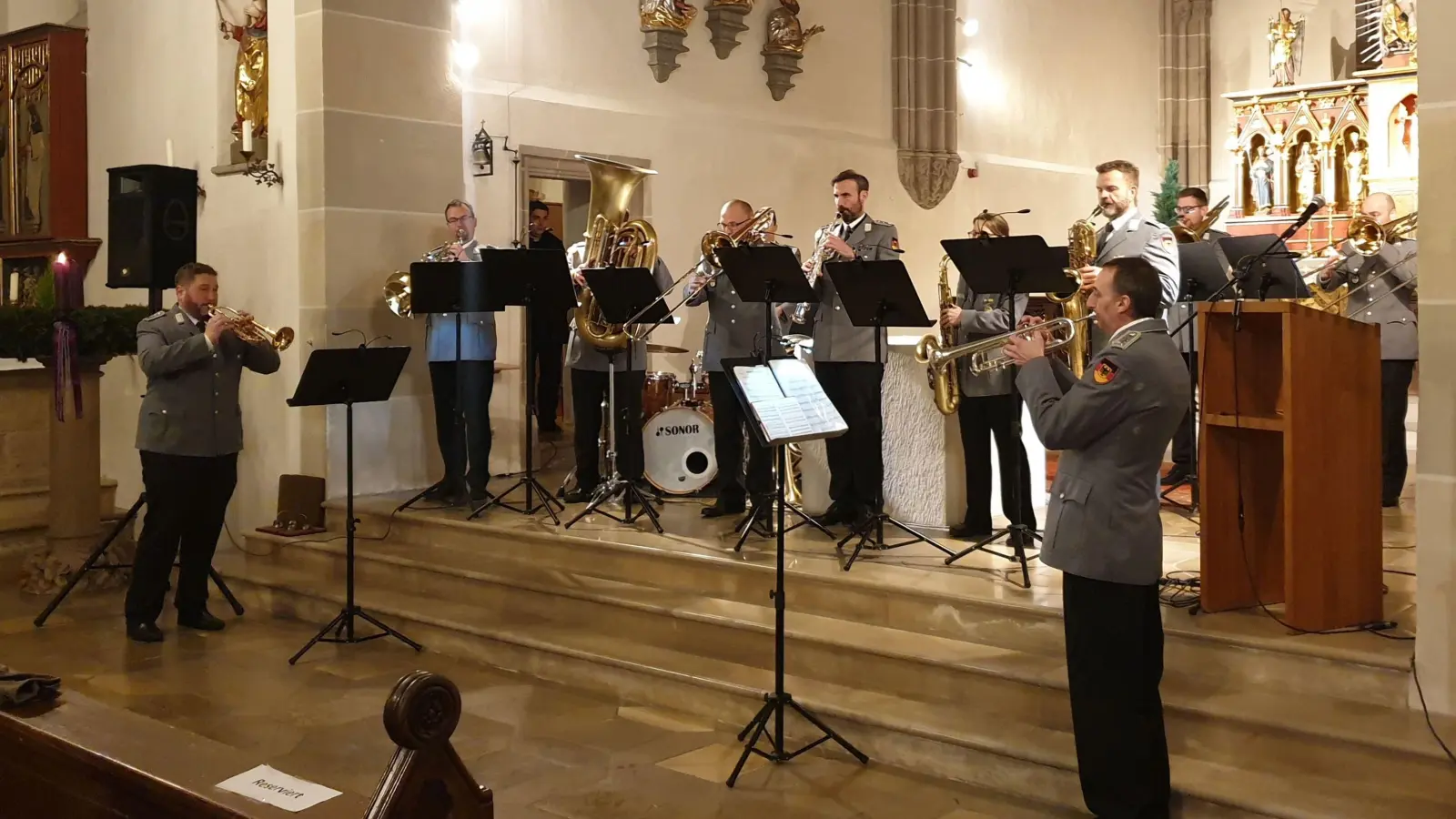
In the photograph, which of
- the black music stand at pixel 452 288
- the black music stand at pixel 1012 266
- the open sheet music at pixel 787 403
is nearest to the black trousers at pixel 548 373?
the black music stand at pixel 452 288

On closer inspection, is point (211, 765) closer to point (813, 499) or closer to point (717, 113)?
point (813, 499)

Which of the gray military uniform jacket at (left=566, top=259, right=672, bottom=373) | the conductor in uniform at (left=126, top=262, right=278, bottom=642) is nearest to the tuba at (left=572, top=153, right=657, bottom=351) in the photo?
the gray military uniform jacket at (left=566, top=259, right=672, bottom=373)

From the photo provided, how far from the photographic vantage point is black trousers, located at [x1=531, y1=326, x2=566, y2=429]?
9359mm

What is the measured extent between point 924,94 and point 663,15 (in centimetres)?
299

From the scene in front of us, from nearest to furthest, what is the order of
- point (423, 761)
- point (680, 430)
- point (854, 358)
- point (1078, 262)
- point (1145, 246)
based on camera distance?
point (423, 761)
point (1078, 262)
point (1145, 246)
point (854, 358)
point (680, 430)

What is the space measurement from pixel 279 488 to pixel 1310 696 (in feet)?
19.5

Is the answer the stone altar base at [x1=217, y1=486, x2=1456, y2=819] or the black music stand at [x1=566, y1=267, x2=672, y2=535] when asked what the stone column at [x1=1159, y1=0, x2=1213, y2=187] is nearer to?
the stone altar base at [x1=217, y1=486, x2=1456, y2=819]

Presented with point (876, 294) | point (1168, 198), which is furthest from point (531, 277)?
point (1168, 198)

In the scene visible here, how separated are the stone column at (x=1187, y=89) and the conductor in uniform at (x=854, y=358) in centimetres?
910

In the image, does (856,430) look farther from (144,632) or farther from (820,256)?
(144,632)

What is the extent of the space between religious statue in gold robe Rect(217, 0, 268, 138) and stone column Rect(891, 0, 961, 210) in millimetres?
5482

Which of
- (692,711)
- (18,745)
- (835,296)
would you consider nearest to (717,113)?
(835,296)

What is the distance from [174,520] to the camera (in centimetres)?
658

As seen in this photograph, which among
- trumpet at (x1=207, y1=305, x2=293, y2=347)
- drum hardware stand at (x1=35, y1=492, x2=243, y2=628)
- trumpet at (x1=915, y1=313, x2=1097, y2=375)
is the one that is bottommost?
drum hardware stand at (x1=35, y1=492, x2=243, y2=628)
